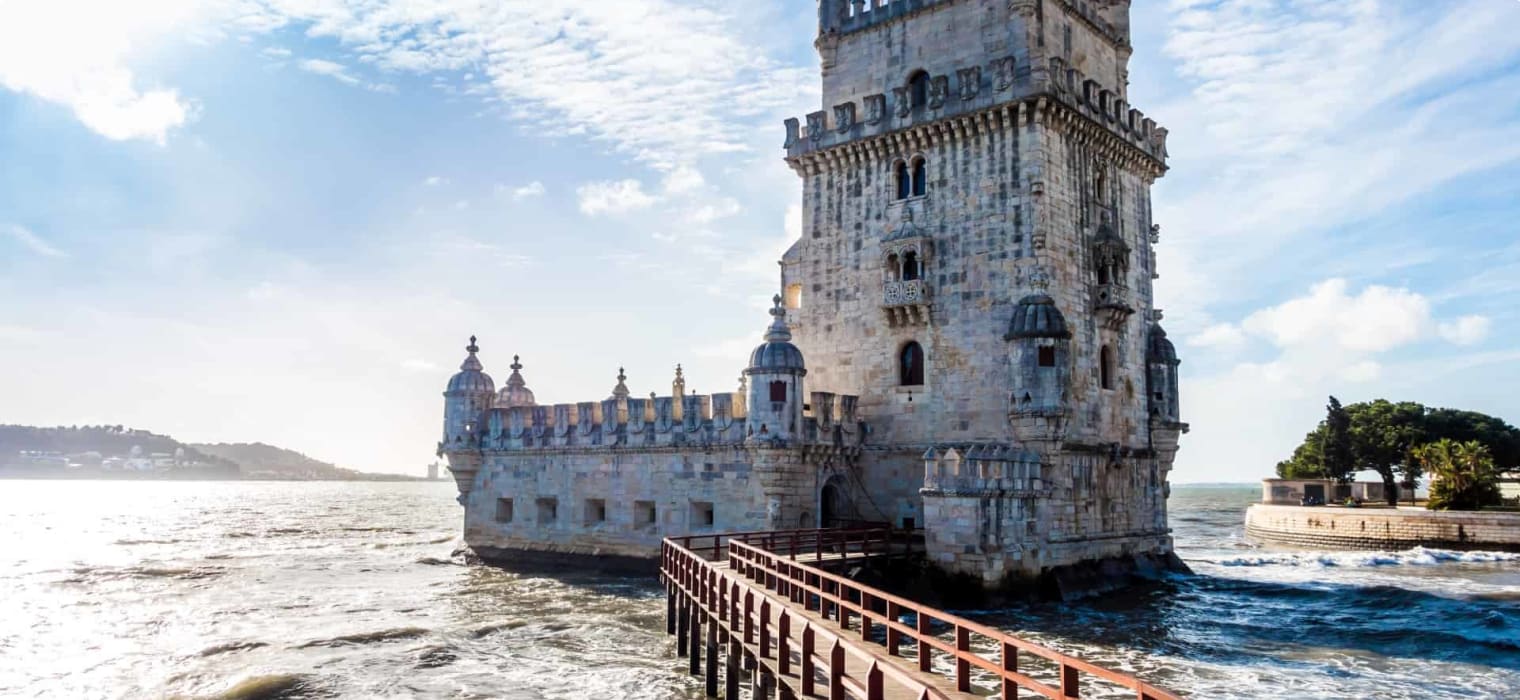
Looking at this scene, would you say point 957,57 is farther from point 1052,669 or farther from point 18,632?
point 18,632

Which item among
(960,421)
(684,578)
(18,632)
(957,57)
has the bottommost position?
(18,632)

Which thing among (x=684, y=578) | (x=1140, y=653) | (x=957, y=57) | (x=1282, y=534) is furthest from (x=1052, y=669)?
(x=1282, y=534)

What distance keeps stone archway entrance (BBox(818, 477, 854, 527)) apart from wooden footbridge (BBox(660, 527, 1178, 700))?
112 inches

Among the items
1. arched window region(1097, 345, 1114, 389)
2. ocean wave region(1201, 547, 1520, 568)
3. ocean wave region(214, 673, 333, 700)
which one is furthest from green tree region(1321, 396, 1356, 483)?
ocean wave region(214, 673, 333, 700)

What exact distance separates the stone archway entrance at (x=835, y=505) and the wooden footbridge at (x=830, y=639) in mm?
2856

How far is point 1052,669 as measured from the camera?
851 inches

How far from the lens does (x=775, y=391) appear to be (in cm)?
3102

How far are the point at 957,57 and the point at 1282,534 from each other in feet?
118

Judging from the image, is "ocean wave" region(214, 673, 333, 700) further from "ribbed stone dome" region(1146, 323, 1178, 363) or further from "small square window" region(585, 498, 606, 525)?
"ribbed stone dome" region(1146, 323, 1178, 363)

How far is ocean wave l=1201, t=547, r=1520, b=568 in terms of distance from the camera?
43875mm

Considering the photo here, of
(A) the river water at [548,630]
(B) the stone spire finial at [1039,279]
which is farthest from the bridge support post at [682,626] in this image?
(B) the stone spire finial at [1039,279]

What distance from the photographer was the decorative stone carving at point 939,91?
1273 inches

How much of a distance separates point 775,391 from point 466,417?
15408 mm

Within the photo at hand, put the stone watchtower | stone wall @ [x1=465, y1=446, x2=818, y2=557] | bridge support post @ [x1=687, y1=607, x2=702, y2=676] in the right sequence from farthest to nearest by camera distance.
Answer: stone wall @ [x1=465, y1=446, x2=818, y2=557] → the stone watchtower → bridge support post @ [x1=687, y1=607, x2=702, y2=676]
